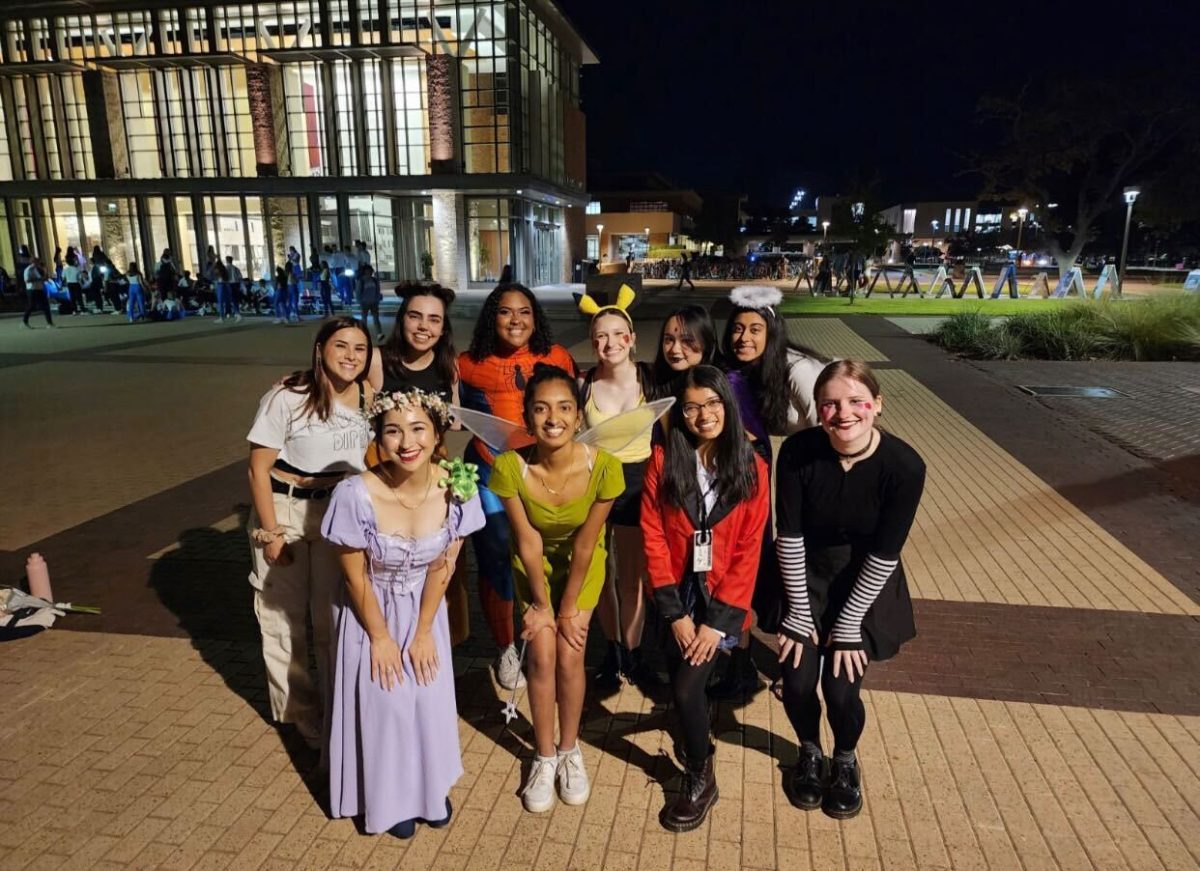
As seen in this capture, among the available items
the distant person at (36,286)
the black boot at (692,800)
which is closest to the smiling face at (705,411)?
the black boot at (692,800)

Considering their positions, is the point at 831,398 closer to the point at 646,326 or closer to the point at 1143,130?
the point at 646,326

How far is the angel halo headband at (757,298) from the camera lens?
365cm

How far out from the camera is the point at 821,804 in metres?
2.94

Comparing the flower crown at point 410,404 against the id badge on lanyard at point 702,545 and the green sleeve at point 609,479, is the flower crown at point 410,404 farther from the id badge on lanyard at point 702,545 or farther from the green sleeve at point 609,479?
the id badge on lanyard at point 702,545

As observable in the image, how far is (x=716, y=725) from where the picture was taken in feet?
11.5

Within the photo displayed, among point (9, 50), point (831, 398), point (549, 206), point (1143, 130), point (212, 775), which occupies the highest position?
point (9, 50)

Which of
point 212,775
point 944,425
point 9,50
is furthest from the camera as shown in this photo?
point 9,50

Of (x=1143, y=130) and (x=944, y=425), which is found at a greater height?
(x=1143, y=130)

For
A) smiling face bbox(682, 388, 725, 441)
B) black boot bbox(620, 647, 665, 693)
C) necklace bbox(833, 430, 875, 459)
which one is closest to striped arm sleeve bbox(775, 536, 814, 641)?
necklace bbox(833, 430, 875, 459)

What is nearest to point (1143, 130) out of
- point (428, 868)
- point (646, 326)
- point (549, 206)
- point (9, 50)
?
point (549, 206)

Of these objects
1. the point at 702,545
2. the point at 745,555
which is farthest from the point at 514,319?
the point at 745,555

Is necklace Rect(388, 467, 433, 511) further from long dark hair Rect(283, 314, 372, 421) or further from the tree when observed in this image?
the tree

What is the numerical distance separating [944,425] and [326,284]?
16889mm

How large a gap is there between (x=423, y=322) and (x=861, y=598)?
225cm
